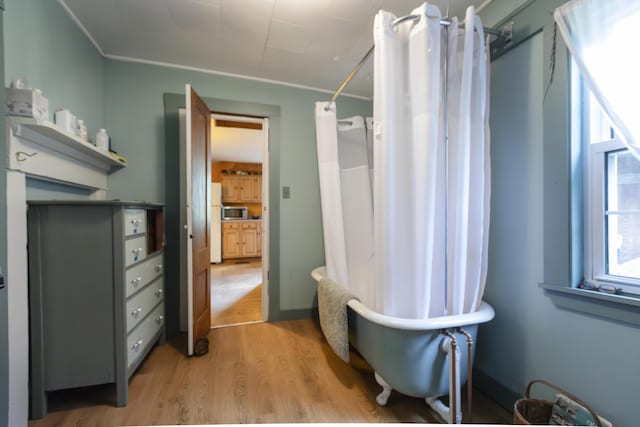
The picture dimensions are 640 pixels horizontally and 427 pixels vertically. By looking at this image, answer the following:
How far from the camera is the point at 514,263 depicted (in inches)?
51.4

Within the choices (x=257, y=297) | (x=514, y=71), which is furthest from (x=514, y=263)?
(x=257, y=297)

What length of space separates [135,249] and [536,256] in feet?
7.19

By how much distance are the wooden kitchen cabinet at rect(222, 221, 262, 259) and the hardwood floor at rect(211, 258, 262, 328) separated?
12.1 inches

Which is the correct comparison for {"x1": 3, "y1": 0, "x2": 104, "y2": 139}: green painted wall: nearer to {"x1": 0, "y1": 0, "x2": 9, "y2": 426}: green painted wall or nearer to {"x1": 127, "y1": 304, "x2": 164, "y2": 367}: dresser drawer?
{"x1": 0, "y1": 0, "x2": 9, "y2": 426}: green painted wall

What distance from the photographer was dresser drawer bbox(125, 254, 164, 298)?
4.49ft

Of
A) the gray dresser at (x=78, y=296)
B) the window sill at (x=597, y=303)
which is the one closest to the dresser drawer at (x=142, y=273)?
the gray dresser at (x=78, y=296)

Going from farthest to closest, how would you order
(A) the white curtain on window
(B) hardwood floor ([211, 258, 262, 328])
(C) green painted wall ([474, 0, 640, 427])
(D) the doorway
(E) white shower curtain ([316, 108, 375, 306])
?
(D) the doorway
(B) hardwood floor ([211, 258, 262, 328])
(E) white shower curtain ([316, 108, 375, 306])
(C) green painted wall ([474, 0, 640, 427])
(A) the white curtain on window

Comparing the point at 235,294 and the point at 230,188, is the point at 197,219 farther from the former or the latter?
the point at 230,188

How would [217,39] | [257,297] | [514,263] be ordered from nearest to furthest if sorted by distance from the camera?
[514,263]
[217,39]
[257,297]

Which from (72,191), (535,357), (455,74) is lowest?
(535,357)

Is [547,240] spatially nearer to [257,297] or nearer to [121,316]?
[121,316]

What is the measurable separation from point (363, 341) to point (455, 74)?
1450 millimetres

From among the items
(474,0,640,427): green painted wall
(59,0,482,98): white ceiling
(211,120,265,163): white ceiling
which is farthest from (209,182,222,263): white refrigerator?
(474,0,640,427): green painted wall

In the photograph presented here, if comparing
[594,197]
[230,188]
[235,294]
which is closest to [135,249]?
[235,294]
